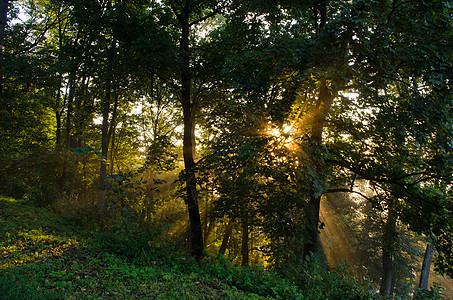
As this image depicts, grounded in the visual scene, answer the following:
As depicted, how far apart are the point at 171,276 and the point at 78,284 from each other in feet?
5.99

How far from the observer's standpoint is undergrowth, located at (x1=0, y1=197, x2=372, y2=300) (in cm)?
427

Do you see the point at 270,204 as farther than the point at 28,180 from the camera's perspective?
No

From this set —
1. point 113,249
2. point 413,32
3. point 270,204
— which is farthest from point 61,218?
point 413,32

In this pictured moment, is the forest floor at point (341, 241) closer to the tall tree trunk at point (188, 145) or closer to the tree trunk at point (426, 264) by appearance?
the tree trunk at point (426, 264)

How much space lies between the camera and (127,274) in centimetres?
521

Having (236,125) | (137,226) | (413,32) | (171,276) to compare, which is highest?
(413,32)

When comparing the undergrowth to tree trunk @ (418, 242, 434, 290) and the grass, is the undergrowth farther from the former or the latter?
tree trunk @ (418, 242, 434, 290)

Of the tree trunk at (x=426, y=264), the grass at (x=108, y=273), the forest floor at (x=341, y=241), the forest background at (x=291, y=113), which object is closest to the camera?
the grass at (x=108, y=273)

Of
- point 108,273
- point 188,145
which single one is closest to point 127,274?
point 108,273

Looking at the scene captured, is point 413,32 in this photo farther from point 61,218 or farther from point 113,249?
point 61,218

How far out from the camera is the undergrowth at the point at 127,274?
14.0 ft

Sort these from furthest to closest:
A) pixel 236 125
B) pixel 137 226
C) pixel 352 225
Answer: pixel 352 225, pixel 236 125, pixel 137 226

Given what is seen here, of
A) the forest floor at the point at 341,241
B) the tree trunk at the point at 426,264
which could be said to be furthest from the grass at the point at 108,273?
the forest floor at the point at 341,241

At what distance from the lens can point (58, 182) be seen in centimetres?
1638
